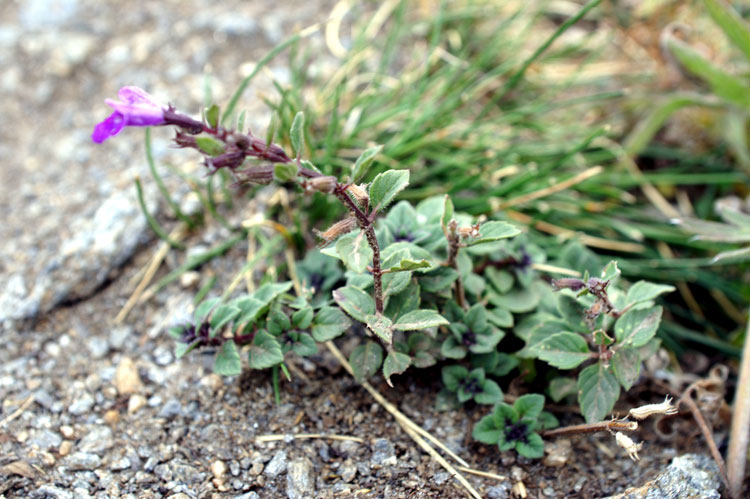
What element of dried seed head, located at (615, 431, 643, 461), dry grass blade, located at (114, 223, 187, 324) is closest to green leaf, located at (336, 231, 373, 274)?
dried seed head, located at (615, 431, 643, 461)

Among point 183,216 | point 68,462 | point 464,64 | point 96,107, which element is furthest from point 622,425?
point 96,107

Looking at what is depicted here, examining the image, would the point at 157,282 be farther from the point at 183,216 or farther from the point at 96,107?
the point at 96,107

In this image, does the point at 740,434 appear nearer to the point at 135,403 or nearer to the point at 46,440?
the point at 135,403

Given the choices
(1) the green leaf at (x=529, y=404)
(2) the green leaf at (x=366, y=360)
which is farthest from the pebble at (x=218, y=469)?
(1) the green leaf at (x=529, y=404)

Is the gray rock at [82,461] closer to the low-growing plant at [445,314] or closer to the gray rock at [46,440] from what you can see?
the gray rock at [46,440]

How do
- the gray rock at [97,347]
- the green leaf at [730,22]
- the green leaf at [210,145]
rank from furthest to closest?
the green leaf at [730,22]
the gray rock at [97,347]
the green leaf at [210,145]

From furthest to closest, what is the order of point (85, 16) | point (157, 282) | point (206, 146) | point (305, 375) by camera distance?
point (85, 16) → point (157, 282) → point (305, 375) → point (206, 146)
